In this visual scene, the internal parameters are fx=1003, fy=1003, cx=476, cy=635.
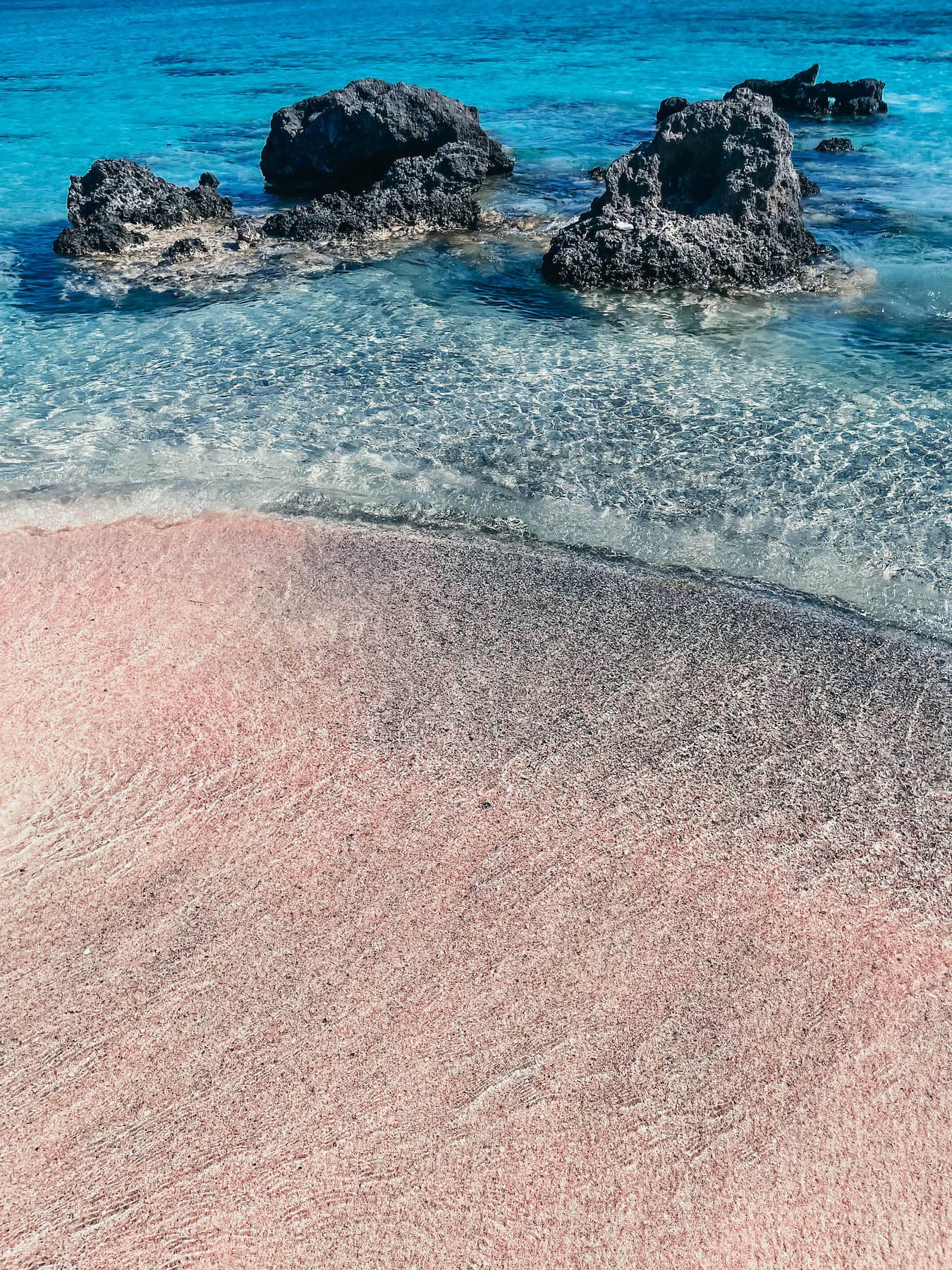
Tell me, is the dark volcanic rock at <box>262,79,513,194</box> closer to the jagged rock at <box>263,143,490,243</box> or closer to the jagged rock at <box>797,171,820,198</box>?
the jagged rock at <box>263,143,490,243</box>

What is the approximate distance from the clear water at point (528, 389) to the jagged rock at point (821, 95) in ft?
6.23

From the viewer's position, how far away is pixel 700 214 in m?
16.0

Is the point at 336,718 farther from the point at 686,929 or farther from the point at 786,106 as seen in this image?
the point at 786,106

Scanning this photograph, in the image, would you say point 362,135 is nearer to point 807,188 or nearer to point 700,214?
point 700,214

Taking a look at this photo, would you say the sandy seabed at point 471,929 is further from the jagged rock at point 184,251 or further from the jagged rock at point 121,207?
the jagged rock at point 121,207

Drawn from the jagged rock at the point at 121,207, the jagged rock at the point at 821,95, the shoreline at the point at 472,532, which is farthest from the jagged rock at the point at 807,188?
the shoreline at the point at 472,532

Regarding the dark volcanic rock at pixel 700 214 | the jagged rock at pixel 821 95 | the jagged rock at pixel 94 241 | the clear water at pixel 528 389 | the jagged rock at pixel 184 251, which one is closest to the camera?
the clear water at pixel 528 389

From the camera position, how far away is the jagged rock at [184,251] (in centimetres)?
1655

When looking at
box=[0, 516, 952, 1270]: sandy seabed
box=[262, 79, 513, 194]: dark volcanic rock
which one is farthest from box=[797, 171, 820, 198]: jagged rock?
box=[0, 516, 952, 1270]: sandy seabed

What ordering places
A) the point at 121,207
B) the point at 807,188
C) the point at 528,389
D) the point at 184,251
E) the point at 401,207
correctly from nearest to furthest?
the point at 528,389 → the point at 184,251 → the point at 121,207 → the point at 401,207 → the point at 807,188

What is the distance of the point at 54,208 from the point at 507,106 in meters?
12.9

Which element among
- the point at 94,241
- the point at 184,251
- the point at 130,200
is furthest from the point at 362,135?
the point at 94,241

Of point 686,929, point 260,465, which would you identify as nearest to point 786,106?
point 260,465

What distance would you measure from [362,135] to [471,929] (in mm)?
18314
